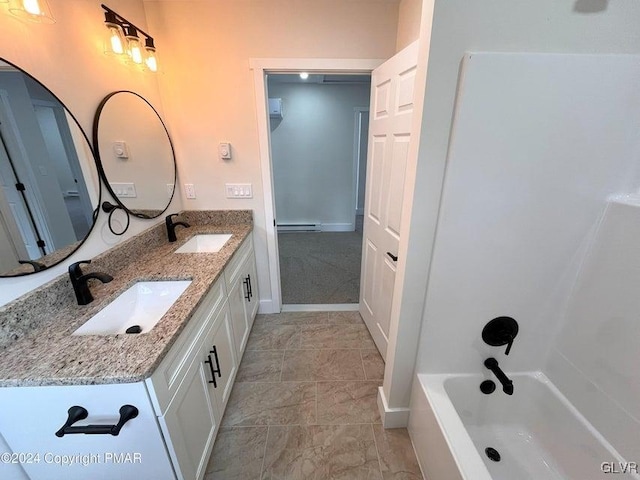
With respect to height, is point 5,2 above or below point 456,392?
above

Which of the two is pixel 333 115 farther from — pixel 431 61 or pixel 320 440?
pixel 320 440

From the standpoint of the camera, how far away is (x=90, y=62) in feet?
4.43

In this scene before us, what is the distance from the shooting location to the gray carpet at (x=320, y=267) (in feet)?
9.31

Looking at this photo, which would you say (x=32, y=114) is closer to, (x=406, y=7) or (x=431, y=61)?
(x=431, y=61)

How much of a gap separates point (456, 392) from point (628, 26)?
1614 mm

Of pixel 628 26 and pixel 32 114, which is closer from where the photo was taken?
pixel 628 26

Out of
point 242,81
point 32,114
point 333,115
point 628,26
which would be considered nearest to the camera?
point 628,26

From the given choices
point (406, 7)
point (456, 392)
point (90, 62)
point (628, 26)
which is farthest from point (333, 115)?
point (456, 392)

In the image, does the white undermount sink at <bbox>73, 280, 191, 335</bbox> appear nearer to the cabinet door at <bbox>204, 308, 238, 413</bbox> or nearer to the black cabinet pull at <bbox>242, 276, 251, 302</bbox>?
the cabinet door at <bbox>204, 308, 238, 413</bbox>

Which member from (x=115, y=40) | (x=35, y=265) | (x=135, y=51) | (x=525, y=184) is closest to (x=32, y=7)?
(x=115, y=40)

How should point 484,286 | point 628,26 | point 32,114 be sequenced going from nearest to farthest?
point 628,26, point 32,114, point 484,286

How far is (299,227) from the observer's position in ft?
16.2

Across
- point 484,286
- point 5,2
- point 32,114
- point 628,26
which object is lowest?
point 484,286

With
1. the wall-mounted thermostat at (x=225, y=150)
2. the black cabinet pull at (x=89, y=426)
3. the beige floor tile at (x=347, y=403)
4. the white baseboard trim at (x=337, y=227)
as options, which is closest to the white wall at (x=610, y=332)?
the beige floor tile at (x=347, y=403)
